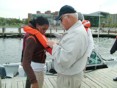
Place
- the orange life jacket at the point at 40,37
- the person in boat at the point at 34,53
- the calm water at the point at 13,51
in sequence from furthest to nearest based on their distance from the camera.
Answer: the calm water at the point at 13,51, the orange life jacket at the point at 40,37, the person in boat at the point at 34,53

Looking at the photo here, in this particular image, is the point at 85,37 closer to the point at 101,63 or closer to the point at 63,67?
the point at 63,67

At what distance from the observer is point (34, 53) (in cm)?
287

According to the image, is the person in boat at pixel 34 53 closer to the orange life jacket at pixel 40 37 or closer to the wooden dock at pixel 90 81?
the orange life jacket at pixel 40 37

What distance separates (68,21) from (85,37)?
22 centimetres

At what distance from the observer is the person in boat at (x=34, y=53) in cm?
270

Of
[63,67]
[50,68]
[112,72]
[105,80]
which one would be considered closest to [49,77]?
[50,68]

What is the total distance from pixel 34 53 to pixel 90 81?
317 centimetres

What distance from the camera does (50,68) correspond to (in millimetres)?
6941

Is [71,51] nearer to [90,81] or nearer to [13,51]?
[90,81]

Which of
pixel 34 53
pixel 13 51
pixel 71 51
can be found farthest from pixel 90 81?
pixel 13 51

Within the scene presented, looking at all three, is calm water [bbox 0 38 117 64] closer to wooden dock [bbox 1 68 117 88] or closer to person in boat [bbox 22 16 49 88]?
wooden dock [bbox 1 68 117 88]

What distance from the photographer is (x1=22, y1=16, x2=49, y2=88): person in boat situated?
270 cm

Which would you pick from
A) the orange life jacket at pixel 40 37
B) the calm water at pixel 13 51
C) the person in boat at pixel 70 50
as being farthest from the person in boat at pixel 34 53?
the calm water at pixel 13 51

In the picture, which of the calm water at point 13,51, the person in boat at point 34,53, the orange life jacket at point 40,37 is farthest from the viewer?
the calm water at point 13,51
